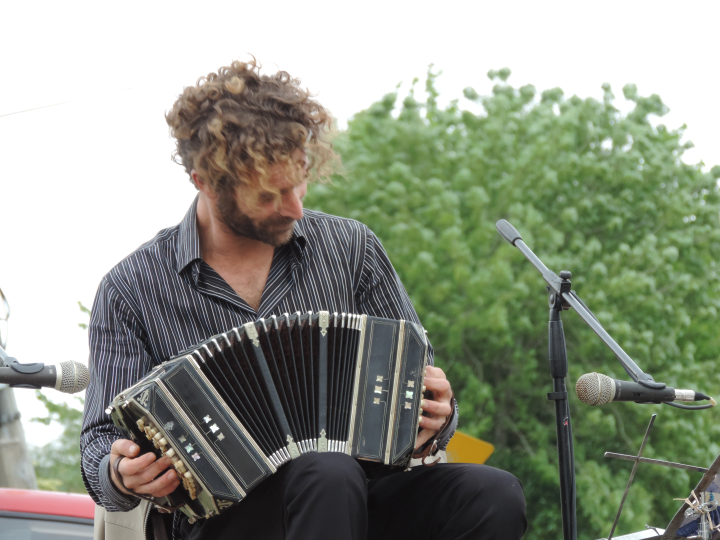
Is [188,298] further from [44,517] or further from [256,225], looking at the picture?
[44,517]

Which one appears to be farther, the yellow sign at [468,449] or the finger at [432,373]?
the yellow sign at [468,449]

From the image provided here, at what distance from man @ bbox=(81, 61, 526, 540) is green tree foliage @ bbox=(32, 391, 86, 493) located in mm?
9958

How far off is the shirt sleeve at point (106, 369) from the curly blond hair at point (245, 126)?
412 mm

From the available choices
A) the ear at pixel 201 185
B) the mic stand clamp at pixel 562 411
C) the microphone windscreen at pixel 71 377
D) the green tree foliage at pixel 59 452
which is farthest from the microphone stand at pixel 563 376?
the green tree foliage at pixel 59 452

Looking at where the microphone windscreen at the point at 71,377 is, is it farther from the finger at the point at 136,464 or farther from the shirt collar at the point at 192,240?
the shirt collar at the point at 192,240

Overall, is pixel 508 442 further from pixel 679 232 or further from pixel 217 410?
pixel 217 410

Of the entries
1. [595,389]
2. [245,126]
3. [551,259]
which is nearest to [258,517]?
[595,389]

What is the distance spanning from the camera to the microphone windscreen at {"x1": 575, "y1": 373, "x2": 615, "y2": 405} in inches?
69.0

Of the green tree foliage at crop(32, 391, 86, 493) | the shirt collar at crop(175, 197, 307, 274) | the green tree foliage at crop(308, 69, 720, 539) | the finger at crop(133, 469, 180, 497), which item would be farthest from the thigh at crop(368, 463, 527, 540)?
the green tree foliage at crop(32, 391, 86, 493)

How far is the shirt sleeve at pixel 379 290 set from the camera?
202 centimetres

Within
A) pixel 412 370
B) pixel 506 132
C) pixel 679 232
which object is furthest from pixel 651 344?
pixel 412 370

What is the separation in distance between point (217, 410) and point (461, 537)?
603mm

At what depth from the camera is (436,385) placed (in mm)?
1707

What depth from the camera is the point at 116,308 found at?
75.0 inches
